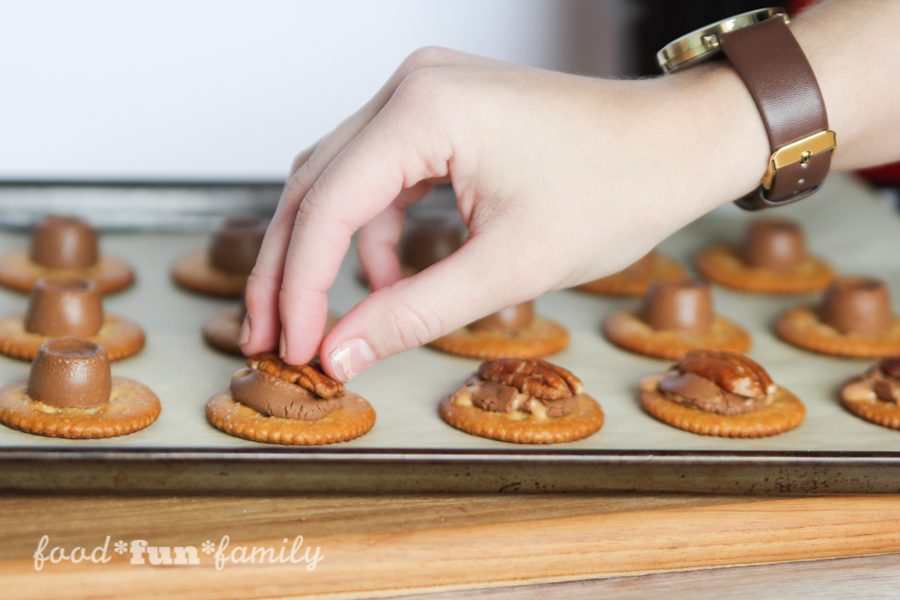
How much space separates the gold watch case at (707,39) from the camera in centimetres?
170

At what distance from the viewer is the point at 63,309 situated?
6.51 ft

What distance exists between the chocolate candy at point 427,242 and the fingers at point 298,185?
77 centimetres

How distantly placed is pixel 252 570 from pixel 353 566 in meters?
0.12

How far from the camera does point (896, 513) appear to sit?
5.25ft

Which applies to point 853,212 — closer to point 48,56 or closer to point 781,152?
point 781,152

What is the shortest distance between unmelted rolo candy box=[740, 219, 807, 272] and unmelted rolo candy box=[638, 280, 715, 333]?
41cm

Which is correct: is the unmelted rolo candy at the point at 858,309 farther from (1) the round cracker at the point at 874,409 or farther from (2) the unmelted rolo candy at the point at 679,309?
(1) the round cracker at the point at 874,409

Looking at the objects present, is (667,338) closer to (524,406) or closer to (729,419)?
(729,419)

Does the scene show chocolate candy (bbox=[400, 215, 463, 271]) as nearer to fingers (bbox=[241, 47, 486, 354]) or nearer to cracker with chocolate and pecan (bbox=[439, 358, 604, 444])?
cracker with chocolate and pecan (bbox=[439, 358, 604, 444])

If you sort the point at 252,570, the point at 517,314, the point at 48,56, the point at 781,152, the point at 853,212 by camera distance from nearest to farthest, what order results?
the point at 252,570
the point at 781,152
the point at 517,314
the point at 853,212
the point at 48,56

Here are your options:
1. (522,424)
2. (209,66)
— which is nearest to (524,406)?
(522,424)

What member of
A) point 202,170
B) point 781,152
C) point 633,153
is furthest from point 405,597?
point 202,170

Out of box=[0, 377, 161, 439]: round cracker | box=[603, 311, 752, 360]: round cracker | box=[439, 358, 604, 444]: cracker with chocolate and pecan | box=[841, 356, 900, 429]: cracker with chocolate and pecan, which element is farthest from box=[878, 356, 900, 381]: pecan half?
box=[0, 377, 161, 439]: round cracker

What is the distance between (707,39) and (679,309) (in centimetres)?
66
